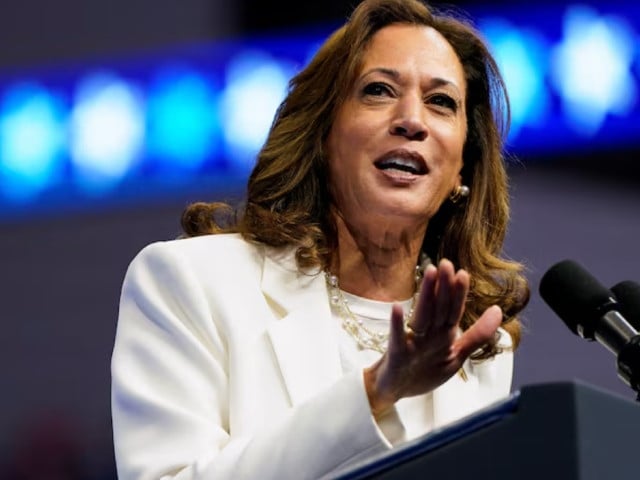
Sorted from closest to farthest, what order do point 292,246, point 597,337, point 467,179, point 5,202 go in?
1. point 597,337
2. point 292,246
3. point 467,179
4. point 5,202

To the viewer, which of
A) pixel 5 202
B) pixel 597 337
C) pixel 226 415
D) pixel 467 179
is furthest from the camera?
pixel 5 202

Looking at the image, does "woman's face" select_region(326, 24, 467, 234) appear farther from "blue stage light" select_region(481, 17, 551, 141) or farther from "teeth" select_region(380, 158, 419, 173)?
"blue stage light" select_region(481, 17, 551, 141)

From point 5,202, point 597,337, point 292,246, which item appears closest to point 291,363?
point 292,246

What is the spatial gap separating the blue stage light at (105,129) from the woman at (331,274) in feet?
6.36

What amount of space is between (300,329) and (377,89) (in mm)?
456

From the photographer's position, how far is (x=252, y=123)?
13.7 feet

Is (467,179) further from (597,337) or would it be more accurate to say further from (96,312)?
(96,312)

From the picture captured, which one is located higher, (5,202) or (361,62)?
(361,62)

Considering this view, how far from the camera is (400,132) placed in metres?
2.13

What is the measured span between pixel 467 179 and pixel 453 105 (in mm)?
204

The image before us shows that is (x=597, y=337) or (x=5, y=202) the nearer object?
(x=597, y=337)

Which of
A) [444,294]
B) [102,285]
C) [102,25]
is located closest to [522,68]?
[102,25]

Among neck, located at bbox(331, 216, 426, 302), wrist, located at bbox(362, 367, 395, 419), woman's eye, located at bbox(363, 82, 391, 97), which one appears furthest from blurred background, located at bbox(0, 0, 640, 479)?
wrist, located at bbox(362, 367, 395, 419)

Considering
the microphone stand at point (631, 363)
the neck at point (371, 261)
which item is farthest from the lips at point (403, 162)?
the microphone stand at point (631, 363)
